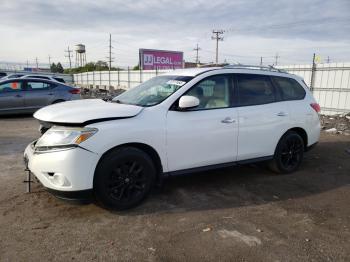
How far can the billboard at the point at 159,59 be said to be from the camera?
32866 mm

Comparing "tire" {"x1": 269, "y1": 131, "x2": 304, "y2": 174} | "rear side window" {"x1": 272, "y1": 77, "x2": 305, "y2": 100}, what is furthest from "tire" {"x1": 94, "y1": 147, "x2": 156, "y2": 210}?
"rear side window" {"x1": 272, "y1": 77, "x2": 305, "y2": 100}

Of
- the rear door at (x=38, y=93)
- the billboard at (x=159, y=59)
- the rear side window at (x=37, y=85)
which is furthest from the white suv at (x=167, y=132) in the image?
the billboard at (x=159, y=59)

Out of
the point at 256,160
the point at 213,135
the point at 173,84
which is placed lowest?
the point at 256,160

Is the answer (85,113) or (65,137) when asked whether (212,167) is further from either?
(65,137)

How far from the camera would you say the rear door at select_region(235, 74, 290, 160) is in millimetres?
4742

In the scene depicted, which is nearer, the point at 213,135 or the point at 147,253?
the point at 147,253

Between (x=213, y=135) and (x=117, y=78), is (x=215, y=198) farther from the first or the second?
(x=117, y=78)

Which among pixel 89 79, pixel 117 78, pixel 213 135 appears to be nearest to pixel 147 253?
pixel 213 135

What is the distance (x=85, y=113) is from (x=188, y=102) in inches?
49.1

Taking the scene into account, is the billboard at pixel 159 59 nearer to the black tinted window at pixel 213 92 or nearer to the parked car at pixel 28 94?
the parked car at pixel 28 94

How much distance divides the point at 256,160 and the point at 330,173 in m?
1.64

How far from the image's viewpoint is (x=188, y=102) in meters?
4.00

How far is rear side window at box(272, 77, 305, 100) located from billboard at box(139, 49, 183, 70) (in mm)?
27789

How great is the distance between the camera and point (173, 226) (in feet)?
11.7
